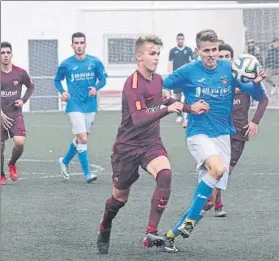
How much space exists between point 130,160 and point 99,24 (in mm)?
20563

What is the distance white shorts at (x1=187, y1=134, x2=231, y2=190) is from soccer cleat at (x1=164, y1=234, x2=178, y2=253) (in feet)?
2.21

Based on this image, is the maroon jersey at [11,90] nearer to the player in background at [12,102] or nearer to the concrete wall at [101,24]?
the player in background at [12,102]

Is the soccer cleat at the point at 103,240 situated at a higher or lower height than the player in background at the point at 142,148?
Result: lower

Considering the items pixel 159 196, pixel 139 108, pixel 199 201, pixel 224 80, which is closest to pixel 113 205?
A: pixel 159 196

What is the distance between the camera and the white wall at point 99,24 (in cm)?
2852

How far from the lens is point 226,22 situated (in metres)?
29.5

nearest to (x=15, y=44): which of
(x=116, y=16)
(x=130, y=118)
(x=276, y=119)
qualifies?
(x=116, y=16)

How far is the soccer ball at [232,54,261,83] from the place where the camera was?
28.1ft

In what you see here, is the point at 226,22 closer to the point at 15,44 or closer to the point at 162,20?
the point at 162,20

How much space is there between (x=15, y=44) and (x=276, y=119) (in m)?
10.5

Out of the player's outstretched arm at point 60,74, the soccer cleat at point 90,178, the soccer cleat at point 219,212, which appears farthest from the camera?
the player's outstretched arm at point 60,74

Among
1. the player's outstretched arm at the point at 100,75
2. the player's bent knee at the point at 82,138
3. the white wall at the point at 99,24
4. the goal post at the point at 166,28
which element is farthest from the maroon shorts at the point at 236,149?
the white wall at the point at 99,24

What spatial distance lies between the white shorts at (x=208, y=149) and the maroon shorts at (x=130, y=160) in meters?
0.46

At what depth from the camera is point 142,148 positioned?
8156 mm
